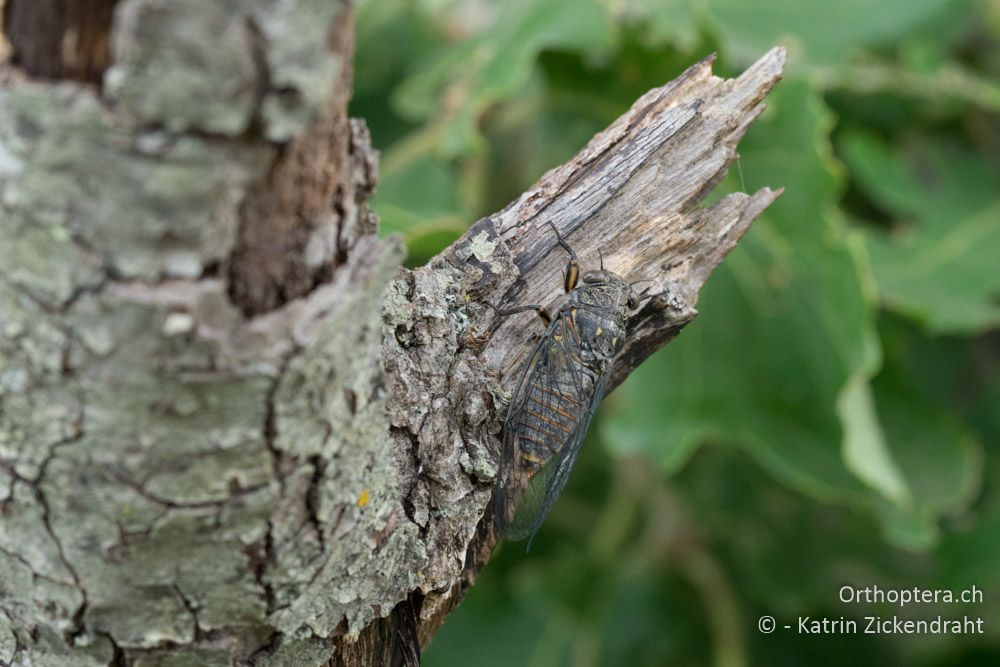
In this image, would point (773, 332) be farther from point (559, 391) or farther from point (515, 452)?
point (515, 452)

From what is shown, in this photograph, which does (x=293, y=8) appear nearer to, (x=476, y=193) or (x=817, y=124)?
(x=817, y=124)

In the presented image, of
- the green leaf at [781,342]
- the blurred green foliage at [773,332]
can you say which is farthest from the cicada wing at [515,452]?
the green leaf at [781,342]

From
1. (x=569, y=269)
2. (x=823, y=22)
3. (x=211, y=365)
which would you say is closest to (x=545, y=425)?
(x=569, y=269)

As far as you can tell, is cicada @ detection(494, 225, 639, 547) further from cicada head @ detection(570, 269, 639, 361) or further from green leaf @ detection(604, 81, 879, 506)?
green leaf @ detection(604, 81, 879, 506)

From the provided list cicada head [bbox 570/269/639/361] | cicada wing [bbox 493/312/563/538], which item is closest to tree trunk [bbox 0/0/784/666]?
cicada wing [bbox 493/312/563/538]

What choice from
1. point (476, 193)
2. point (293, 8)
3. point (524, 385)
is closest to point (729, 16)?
point (476, 193)
